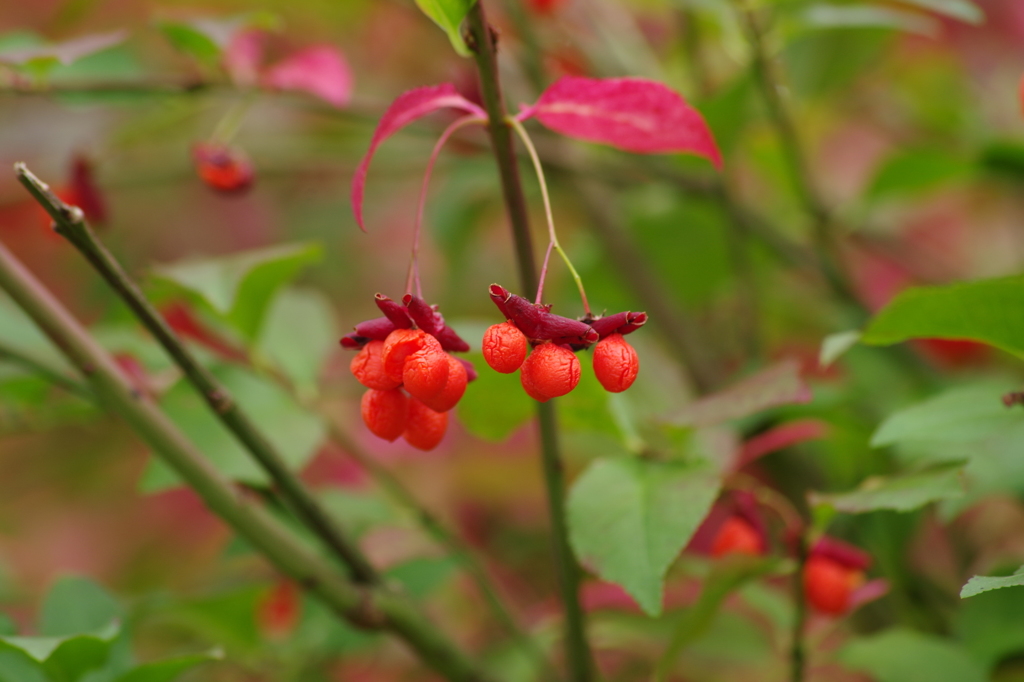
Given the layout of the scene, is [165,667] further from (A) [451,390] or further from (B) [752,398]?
(B) [752,398]

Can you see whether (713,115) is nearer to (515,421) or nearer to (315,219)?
(515,421)

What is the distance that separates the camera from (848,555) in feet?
1.78

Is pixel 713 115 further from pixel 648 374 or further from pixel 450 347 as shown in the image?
pixel 450 347

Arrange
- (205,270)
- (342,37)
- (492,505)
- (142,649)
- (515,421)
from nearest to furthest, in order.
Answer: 1. (515,421)
2. (205,270)
3. (142,649)
4. (492,505)
5. (342,37)

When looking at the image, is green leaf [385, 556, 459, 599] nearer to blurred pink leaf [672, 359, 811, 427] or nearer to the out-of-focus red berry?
the out-of-focus red berry

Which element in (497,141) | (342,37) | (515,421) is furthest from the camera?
(342,37)

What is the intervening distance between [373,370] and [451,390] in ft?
0.12

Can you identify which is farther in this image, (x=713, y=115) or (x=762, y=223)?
(x=762, y=223)

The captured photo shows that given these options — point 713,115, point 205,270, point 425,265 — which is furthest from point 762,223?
point 425,265

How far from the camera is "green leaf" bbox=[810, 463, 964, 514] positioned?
398mm

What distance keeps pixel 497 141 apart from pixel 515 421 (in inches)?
7.0

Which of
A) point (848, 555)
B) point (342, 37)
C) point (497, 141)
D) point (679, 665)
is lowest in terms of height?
point (679, 665)

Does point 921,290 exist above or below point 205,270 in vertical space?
below

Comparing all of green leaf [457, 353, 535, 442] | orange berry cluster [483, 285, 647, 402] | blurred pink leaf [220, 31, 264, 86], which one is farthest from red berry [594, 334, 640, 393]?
blurred pink leaf [220, 31, 264, 86]
